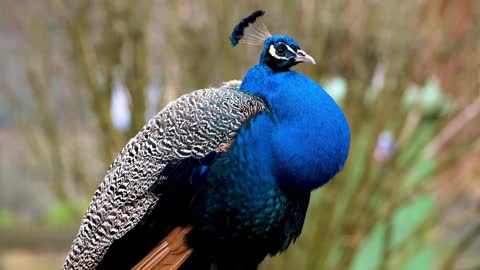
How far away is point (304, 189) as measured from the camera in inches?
76.4

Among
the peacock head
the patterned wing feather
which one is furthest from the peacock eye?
the patterned wing feather

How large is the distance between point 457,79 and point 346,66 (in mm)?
739

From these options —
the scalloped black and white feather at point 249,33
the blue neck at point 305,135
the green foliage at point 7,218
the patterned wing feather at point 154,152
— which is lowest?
the blue neck at point 305,135

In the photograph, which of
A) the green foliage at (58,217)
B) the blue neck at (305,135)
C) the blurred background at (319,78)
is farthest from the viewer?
the green foliage at (58,217)

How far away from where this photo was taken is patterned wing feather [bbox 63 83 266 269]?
1.94m

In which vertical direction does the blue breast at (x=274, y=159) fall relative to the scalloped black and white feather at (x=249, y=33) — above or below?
below

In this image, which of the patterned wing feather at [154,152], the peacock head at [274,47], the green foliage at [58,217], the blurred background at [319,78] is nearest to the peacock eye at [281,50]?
the peacock head at [274,47]

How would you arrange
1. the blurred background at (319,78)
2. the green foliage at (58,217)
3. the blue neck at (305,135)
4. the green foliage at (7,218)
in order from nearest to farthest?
the blue neck at (305,135)
the blurred background at (319,78)
the green foliage at (58,217)
the green foliage at (7,218)

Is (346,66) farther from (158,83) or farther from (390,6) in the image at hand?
(158,83)

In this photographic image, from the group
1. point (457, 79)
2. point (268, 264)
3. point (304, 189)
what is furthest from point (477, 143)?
point (304, 189)

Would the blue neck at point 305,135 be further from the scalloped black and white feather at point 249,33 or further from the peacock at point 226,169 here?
the scalloped black and white feather at point 249,33

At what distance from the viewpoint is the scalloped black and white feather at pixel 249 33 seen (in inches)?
77.7

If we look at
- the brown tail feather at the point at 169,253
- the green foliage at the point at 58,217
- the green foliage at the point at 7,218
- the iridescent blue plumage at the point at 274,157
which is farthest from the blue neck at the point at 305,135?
the green foliage at the point at 7,218

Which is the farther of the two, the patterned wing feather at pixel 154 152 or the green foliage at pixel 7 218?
the green foliage at pixel 7 218
